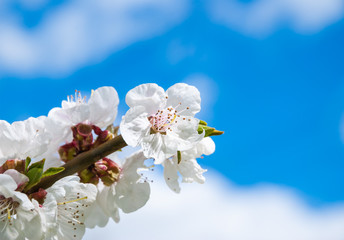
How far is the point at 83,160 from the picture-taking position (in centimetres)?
181

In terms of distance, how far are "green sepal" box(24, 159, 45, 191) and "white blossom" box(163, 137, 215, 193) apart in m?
0.70

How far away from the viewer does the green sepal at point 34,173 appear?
1.68 meters

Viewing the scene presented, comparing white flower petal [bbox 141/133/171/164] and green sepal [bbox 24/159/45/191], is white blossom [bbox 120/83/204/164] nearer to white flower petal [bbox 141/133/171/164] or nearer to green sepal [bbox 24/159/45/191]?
white flower petal [bbox 141/133/171/164]

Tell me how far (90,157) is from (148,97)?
36 cm

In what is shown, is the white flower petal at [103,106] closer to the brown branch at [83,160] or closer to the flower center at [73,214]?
the brown branch at [83,160]

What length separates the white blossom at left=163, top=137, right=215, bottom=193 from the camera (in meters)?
2.13

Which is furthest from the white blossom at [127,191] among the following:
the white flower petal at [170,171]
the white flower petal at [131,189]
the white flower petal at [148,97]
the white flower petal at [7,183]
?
the white flower petal at [7,183]

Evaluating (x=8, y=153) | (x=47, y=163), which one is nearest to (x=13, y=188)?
(x=8, y=153)

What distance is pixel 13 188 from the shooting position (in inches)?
65.2

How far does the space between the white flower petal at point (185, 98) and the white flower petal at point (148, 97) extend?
4 centimetres

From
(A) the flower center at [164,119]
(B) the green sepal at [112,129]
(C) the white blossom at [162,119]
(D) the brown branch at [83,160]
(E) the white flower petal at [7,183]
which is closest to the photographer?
(E) the white flower petal at [7,183]

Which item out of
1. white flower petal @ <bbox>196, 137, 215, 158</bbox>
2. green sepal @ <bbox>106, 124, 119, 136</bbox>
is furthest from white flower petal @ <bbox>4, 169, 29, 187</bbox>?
white flower petal @ <bbox>196, 137, 215, 158</bbox>

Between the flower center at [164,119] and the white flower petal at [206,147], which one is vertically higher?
the white flower petal at [206,147]

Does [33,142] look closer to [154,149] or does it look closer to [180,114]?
[154,149]
